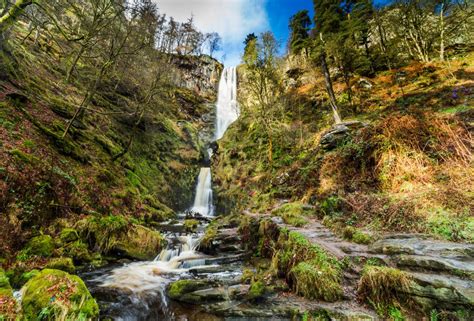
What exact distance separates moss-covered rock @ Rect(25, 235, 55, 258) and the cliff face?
0.69 feet

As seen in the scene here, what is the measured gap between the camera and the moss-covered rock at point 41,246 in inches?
223

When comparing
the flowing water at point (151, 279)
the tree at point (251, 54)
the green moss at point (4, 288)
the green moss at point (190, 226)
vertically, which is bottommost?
the flowing water at point (151, 279)

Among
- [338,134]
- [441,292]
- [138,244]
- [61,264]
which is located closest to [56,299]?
[61,264]

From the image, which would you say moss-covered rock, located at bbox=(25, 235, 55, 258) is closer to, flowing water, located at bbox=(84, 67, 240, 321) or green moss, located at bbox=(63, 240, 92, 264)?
green moss, located at bbox=(63, 240, 92, 264)

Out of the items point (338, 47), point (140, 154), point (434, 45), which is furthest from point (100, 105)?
point (434, 45)

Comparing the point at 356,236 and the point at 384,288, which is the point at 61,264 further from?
the point at 356,236

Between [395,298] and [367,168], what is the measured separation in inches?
219

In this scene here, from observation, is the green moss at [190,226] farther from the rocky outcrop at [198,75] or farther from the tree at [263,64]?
the rocky outcrop at [198,75]

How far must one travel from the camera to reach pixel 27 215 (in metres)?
6.34

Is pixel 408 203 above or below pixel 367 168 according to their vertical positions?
below

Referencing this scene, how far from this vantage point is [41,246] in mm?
5867

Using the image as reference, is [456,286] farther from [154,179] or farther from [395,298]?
[154,179]

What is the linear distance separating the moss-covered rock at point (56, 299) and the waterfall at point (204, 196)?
18.0 m

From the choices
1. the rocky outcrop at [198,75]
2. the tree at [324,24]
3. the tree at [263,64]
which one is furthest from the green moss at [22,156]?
the rocky outcrop at [198,75]
